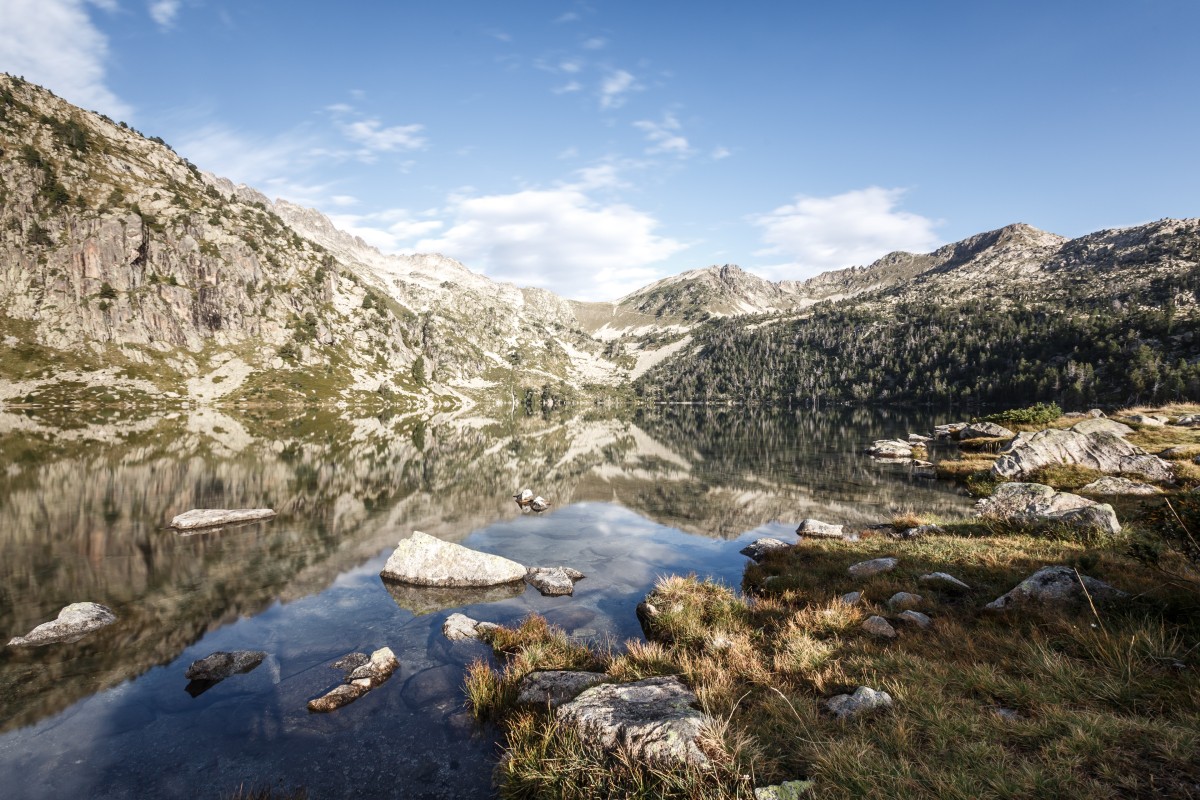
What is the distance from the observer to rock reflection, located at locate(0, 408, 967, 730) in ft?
63.3

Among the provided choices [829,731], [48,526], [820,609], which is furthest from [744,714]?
[48,526]

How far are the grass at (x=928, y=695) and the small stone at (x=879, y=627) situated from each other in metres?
0.34

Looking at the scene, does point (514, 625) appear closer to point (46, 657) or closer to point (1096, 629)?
point (46, 657)

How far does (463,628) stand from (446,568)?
6067 millimetres

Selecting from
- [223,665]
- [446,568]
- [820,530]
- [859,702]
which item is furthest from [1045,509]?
[223,665]

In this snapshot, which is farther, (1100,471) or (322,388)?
(322,388)

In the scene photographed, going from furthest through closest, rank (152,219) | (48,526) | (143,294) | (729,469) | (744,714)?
(152,219)
(143,294)
(729,469)
(48,526)
(744,714)

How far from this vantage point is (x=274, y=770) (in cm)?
1116

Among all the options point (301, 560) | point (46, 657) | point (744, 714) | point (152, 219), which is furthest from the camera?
point (152, 219)

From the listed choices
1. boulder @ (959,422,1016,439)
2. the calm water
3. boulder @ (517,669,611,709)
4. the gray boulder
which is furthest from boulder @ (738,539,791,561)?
boulder @ (959,422,1016,439)

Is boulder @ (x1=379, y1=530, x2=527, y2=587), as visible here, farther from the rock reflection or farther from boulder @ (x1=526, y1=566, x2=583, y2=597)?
the rock reflection

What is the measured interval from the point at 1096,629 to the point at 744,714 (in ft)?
26.5

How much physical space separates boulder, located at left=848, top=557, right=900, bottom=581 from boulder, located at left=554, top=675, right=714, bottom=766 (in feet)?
40.0

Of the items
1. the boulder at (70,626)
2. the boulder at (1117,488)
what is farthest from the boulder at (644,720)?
the boulder at (1117,488)
